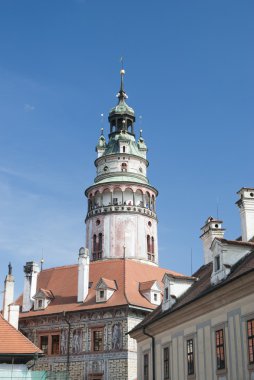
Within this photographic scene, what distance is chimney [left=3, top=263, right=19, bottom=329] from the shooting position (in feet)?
105

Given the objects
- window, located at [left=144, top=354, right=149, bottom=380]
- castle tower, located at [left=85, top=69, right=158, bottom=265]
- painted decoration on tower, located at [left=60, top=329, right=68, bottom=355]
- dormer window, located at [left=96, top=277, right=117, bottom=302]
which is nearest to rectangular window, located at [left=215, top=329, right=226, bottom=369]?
window, located at [left=144, top=354, right=149, bottom=380]

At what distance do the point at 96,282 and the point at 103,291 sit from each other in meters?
2.63

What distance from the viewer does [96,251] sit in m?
48.2

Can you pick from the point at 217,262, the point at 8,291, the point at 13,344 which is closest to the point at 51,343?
the point at 8,291

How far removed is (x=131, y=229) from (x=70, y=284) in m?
10.1

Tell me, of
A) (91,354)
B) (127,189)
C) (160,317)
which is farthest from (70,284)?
Answer: (160,317)

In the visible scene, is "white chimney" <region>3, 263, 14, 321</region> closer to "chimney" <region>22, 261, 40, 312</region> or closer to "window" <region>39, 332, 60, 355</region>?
"window" <region>39, 332, 60, 355</region>

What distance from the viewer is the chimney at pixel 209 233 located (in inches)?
960

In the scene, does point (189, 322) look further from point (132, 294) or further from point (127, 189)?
point (127, 189)

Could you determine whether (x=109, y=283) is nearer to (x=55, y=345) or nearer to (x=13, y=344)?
(x=55, y=345)

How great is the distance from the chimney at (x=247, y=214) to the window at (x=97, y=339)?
53.4ft

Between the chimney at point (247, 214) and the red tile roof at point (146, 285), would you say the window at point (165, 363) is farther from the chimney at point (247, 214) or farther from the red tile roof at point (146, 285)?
the red tile roof at point (146, 285)

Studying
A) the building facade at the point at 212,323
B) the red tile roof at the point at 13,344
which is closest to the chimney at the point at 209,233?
the building facade at the point at 212,323

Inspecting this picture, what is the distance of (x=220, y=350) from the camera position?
A: 56.3 feet
